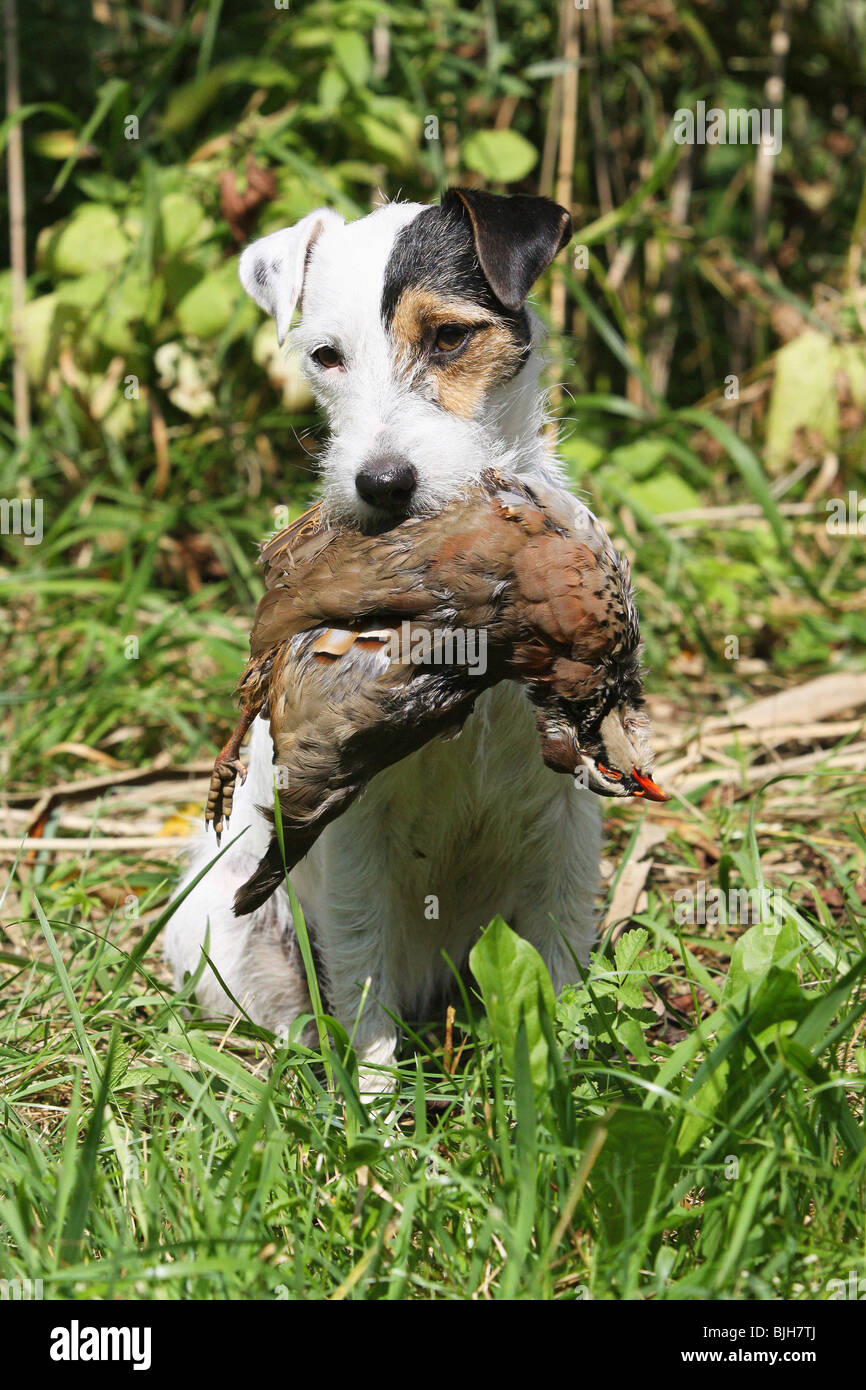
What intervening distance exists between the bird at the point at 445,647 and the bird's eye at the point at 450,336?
0.62 meters

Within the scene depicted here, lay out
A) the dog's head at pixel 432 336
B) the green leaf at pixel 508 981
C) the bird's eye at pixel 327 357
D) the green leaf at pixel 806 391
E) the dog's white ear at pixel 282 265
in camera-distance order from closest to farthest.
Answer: the green leaf at pixel 508 981, the dog's head at pixel 432 336, the bird's eye at pixel 327 357, the dog's white ear at pixel 282 265, the green leaf at pixel 806 391

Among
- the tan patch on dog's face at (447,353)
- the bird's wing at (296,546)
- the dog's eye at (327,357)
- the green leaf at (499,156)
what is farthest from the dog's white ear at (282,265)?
the green leaf at (499,156)

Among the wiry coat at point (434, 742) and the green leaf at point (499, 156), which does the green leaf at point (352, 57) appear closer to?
the green leaf at point (499, 156)

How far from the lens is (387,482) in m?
2.77

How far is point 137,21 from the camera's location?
6.39 meters

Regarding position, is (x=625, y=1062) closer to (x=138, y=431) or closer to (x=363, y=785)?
(x=363, y=785)

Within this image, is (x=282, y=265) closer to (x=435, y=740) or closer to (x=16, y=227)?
(x=435, y=740)

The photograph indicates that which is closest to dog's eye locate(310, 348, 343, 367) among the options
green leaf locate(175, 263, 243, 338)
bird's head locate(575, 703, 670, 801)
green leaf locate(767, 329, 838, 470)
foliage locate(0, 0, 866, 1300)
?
foliage locate(0, 0, 866, 1300)

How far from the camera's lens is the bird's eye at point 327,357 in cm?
330

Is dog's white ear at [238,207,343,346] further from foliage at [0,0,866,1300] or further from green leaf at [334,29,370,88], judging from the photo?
green leaf at [334,29,370,88]

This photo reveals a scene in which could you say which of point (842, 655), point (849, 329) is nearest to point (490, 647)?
point (842, 655)

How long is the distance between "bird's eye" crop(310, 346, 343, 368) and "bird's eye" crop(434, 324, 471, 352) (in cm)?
28

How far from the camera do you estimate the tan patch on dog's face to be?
3092mm

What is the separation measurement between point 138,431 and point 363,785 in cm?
384
